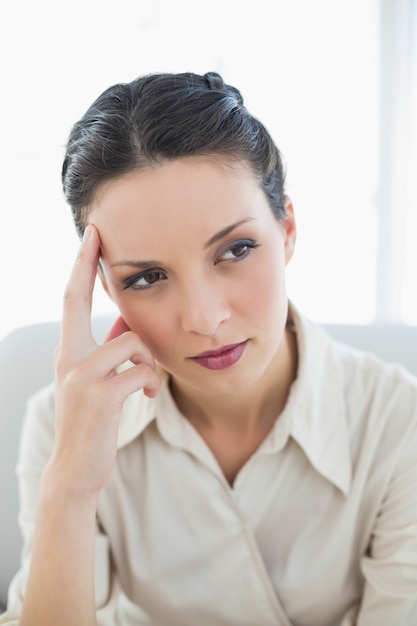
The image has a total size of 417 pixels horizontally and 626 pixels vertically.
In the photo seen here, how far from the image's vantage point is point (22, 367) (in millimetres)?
1852

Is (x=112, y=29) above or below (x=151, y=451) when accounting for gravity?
above

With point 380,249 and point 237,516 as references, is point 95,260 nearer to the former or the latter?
point 237,516

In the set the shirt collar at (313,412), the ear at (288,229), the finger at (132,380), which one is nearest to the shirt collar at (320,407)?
the shirt collar at (313,412)

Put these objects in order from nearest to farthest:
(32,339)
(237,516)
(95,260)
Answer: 1. (95,260)
2. (237,516)
3. (32,339)

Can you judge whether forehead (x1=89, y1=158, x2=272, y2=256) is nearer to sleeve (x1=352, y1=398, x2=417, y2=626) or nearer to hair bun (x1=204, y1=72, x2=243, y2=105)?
hair bun (x1=204, y1=72, x2=243, y2=105)

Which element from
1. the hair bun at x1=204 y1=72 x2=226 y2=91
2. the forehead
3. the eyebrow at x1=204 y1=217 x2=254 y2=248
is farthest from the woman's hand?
the hair bun at x1=204 y1=72 x2=226 y2=91

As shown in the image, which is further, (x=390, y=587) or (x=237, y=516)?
(x=237, y=516)

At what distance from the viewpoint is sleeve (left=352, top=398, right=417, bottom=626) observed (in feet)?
4.08

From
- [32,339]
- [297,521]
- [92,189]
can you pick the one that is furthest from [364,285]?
[92,189]

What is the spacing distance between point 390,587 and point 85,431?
2.02 feet

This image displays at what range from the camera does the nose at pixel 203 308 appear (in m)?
1.14

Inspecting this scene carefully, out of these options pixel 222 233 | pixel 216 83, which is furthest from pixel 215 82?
pixel 222 233

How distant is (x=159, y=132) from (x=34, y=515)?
81 cm

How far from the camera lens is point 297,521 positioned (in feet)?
4.51
